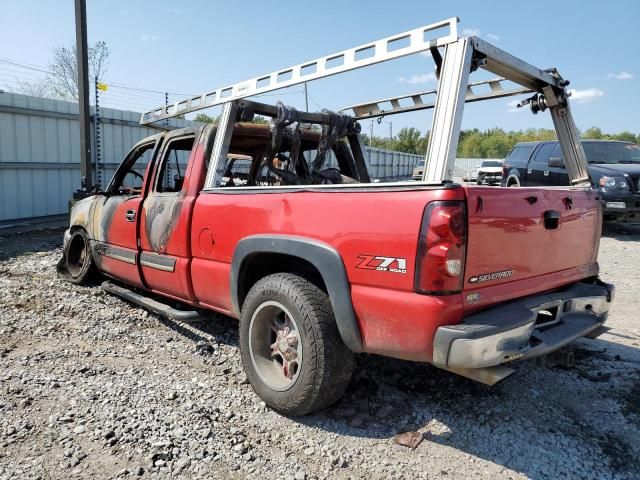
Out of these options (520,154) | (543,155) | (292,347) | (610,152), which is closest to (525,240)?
(292,347)

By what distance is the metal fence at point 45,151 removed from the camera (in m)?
10.6

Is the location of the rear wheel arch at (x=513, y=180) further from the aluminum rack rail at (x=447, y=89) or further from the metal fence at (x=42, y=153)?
the metal fence at (x=42, y=153)

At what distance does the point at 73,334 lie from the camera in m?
4.39

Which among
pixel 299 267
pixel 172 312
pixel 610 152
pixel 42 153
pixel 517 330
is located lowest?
pixel 172 312

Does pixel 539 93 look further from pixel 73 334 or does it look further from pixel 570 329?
pixel 73 334

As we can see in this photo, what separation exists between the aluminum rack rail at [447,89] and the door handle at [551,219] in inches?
32.1

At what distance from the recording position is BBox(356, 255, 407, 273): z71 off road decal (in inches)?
96.4

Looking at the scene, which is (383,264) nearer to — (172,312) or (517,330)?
(517,330)

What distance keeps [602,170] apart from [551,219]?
305 inches

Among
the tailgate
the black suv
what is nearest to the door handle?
the tailgate

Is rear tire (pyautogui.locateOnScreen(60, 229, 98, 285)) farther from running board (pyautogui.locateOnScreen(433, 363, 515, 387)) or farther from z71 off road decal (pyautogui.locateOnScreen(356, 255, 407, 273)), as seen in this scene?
running board (pyautogui.locateOnScreen(433, 363, 515, 387))

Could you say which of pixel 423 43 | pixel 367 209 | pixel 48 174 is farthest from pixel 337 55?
pixel 48 174

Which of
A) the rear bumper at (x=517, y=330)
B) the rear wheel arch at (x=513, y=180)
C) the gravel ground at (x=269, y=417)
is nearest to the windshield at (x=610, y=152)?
the rear wheel arch at (x=513, y=180)

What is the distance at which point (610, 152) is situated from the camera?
10.4 meters
